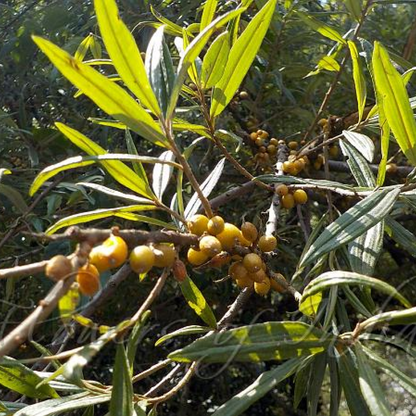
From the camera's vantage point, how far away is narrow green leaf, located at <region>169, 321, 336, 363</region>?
2.10 ft

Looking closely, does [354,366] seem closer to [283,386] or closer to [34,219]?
[34,219]

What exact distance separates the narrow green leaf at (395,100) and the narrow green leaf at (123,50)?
0.30 m

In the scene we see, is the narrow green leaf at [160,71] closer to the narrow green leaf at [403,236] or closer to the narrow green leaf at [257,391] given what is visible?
the narrow green leaf at [257,391]

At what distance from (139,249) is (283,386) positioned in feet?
5.85

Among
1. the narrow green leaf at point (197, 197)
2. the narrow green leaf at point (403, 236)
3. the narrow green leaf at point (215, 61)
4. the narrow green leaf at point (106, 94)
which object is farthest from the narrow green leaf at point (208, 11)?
the narrow green leaf at point (403, 236)

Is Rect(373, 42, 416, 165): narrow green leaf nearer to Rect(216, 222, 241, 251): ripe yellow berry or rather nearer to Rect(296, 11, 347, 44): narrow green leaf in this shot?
Rect(216, 222, 241, 251): ripe yellow berry

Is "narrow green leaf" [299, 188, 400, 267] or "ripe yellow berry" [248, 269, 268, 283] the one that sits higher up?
"narrow green leaf" [299, 188, 400, 267]

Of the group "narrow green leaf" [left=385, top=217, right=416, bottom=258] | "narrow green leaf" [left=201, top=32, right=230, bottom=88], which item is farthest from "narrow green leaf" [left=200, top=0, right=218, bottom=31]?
"narrow green leaf" [left=385, top=217, right=416, bottom=258]

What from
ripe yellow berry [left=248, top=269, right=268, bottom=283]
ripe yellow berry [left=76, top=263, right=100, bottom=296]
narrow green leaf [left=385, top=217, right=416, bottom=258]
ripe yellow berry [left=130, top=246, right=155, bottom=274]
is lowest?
narrow green leaf [left=385, top=217, right=416, bottom=258]

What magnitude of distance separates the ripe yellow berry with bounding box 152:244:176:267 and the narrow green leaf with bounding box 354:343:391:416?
0.24 metres

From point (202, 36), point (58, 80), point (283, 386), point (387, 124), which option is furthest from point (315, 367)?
point (283, 386)

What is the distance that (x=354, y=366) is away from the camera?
0.70m

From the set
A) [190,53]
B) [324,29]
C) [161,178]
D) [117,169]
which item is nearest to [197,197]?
[161,178]

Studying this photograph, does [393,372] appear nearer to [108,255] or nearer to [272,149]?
[108,255]
